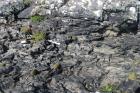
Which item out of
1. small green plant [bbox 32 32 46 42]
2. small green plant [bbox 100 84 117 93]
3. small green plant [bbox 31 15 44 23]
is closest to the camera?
small green plant [bbox 100 84 117 93]

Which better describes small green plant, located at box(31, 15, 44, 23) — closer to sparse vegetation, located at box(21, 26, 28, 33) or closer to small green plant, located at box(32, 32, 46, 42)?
sparse vegetation, located at box(21, 26, 28, 33)

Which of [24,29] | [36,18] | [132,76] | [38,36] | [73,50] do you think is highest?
[36,18]

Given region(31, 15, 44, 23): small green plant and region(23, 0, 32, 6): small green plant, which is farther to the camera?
region(23, 0, 32, 6): small green plant

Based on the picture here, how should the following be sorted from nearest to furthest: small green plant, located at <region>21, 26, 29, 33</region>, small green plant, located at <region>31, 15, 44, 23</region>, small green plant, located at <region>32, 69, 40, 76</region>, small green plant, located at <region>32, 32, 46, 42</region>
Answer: small green plant, located at <region>32, 69, 40, 76</region> → small green plant, located at <region>32, 32, 46, 42</region> → small green plant, located at <region>21, 26, 29, 33</region> → small green plant, located at <region>31, 15, 44, 23</region>

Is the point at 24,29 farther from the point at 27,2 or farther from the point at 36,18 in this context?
the point at 27,2

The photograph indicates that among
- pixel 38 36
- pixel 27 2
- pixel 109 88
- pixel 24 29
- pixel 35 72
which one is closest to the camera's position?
pixel 109 88

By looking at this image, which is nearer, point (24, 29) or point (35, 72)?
point (35, 72)

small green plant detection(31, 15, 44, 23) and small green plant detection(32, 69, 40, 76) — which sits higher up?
small green plant detection(31, 15, 44, 23)

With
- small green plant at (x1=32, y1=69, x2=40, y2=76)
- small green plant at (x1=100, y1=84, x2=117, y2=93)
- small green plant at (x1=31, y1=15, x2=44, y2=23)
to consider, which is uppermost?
small green plant at (x1=31, y1=15, x2=44, y2=23)

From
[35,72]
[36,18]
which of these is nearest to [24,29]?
[36,18]

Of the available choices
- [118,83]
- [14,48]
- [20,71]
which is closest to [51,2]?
[14,48]

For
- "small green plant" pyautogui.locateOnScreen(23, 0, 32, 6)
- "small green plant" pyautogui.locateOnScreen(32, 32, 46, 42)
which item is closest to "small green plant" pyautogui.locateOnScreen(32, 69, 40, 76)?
"small green plant" pyautogui.locateOnScreen(32, 32, 46, 42)
